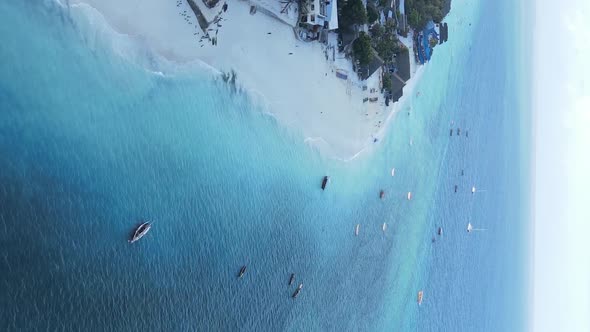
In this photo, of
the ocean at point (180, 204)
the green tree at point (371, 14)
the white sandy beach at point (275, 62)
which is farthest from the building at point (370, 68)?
the ocean at point (180, 204)

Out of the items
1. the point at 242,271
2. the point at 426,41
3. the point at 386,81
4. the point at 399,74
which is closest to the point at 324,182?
the point at 242,271

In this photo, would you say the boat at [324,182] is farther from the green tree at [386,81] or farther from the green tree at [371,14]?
the green tree at [371,14]

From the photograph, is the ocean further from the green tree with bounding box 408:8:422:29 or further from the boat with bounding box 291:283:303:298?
the green tree with bounding box 408:8:422:29

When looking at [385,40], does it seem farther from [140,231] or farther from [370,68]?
[140,231]

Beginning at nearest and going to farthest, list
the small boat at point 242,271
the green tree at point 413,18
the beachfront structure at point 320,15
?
the small boat at point 242,271, the beachfront structure at point 320,15, the green tree at point 413,18

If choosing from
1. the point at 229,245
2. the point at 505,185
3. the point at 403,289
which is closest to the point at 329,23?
the point at 229,245

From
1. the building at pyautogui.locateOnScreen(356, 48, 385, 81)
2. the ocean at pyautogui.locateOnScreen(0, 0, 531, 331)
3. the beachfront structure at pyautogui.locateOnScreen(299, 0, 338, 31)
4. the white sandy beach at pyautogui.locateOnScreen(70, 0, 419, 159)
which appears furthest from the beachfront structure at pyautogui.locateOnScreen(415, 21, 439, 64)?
the beachfront structure at pyautogui.locateOnScreen(299, 0, 338, 31)
